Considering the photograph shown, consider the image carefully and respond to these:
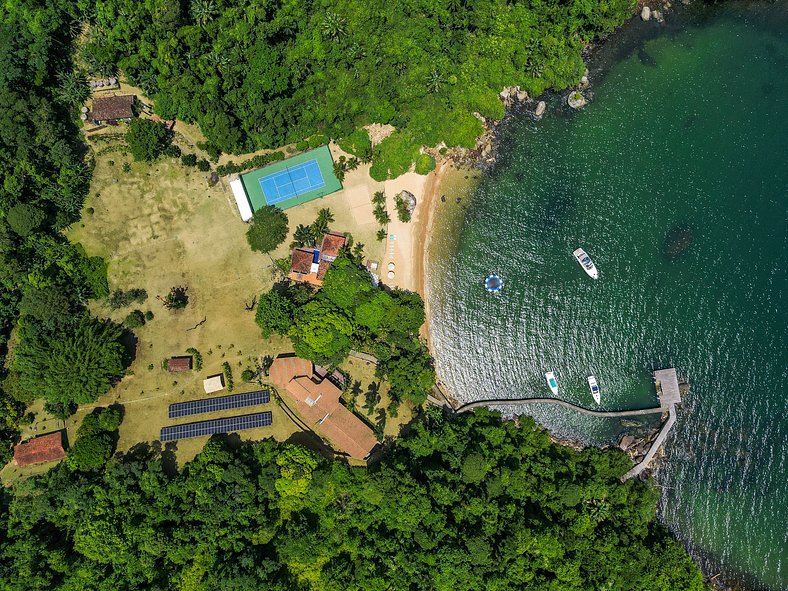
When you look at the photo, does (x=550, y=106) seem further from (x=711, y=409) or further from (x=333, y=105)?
(x=711, y=409)

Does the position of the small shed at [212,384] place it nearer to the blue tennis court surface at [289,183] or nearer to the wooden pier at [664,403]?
the blue tennis court surface at [289,183]

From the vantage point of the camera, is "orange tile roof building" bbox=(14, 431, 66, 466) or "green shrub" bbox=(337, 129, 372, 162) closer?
"orange tile roof building" bbox=(14, 431, 66, 466)

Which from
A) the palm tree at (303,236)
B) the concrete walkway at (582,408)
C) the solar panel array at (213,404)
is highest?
the palm tree at (303,236)

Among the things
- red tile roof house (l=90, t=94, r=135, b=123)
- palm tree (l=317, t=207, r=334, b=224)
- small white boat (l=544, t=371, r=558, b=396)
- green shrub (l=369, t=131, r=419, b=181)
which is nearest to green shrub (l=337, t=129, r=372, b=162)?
green shrub (l=369, t=131, r=419, b=181)

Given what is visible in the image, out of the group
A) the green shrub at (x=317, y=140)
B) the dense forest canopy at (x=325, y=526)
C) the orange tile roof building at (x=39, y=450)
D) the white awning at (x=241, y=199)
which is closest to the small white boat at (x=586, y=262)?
the dense forest canopy at (x=325, y=526)

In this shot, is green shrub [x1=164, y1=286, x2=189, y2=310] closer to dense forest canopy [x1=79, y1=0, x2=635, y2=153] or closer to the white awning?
the white awning

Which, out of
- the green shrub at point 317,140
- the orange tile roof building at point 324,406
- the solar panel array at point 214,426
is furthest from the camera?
the green shrub at point 317,140

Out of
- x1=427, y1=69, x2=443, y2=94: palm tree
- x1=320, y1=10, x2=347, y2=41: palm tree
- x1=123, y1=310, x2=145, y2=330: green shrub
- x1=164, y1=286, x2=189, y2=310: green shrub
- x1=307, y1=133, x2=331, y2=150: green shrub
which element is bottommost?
x1=123, y1=310, x2=145, y2=330: green shrub
